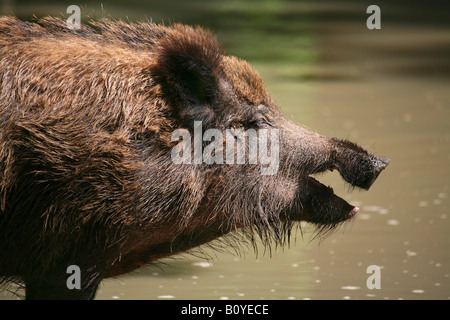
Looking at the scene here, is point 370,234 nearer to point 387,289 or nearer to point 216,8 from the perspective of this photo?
point 387,289

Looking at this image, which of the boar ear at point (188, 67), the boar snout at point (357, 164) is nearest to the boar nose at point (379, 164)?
the boar snout at point (357, 164)

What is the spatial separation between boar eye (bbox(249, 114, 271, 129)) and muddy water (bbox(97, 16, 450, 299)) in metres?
0.66

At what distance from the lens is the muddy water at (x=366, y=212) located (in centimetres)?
604

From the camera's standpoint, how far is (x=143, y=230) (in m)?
4.68

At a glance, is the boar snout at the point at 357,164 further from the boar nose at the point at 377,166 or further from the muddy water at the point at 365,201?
the muddy water at the point at 365,201

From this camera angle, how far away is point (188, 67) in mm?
4793

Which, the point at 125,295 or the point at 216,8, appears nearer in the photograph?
the point at 125,295

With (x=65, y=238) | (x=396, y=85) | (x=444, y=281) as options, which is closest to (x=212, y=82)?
(x=65, y=238)

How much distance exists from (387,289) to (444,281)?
1.34 feet

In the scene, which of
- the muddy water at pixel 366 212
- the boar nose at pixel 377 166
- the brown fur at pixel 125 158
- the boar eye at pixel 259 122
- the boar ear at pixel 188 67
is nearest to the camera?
the brown fur at pixel 125 158

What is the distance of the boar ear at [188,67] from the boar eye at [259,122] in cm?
27

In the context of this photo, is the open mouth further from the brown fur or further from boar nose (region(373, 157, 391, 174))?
boar nose (region(373, 157, 391, 174))

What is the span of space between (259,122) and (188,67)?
52 cm

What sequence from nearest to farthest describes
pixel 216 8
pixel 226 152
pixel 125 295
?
pixel 226 152 < pixel 125 295 < pixel 216 8
